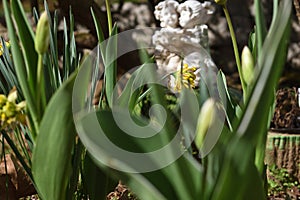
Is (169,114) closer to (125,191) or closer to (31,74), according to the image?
(31,74)

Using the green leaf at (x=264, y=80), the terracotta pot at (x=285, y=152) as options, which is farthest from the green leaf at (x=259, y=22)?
the terracotta pot at (x=285, y=152)

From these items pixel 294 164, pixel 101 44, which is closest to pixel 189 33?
pixel 294 164

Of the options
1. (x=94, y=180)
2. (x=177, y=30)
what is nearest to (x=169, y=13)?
(x=177, y=30)

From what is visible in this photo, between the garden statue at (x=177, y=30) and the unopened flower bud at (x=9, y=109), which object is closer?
the unopened flower bud at (x=9, y=109)

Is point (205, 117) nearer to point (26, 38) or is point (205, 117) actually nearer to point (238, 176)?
point (238, 176)

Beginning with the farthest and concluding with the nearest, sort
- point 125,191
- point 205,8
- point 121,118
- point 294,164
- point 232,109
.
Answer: point 205,8, point 294,164, point 125,191, point 232,109, point 121,118

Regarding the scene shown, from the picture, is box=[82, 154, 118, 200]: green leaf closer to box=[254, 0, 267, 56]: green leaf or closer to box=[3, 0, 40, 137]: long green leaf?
box=[3, 0, 40, 137]: long green leaf

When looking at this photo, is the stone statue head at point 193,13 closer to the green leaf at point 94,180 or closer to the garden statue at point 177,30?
the garden statue at point 177,30

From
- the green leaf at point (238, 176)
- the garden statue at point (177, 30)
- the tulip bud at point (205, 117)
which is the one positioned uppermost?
the tulip bud at point (205, 117)
